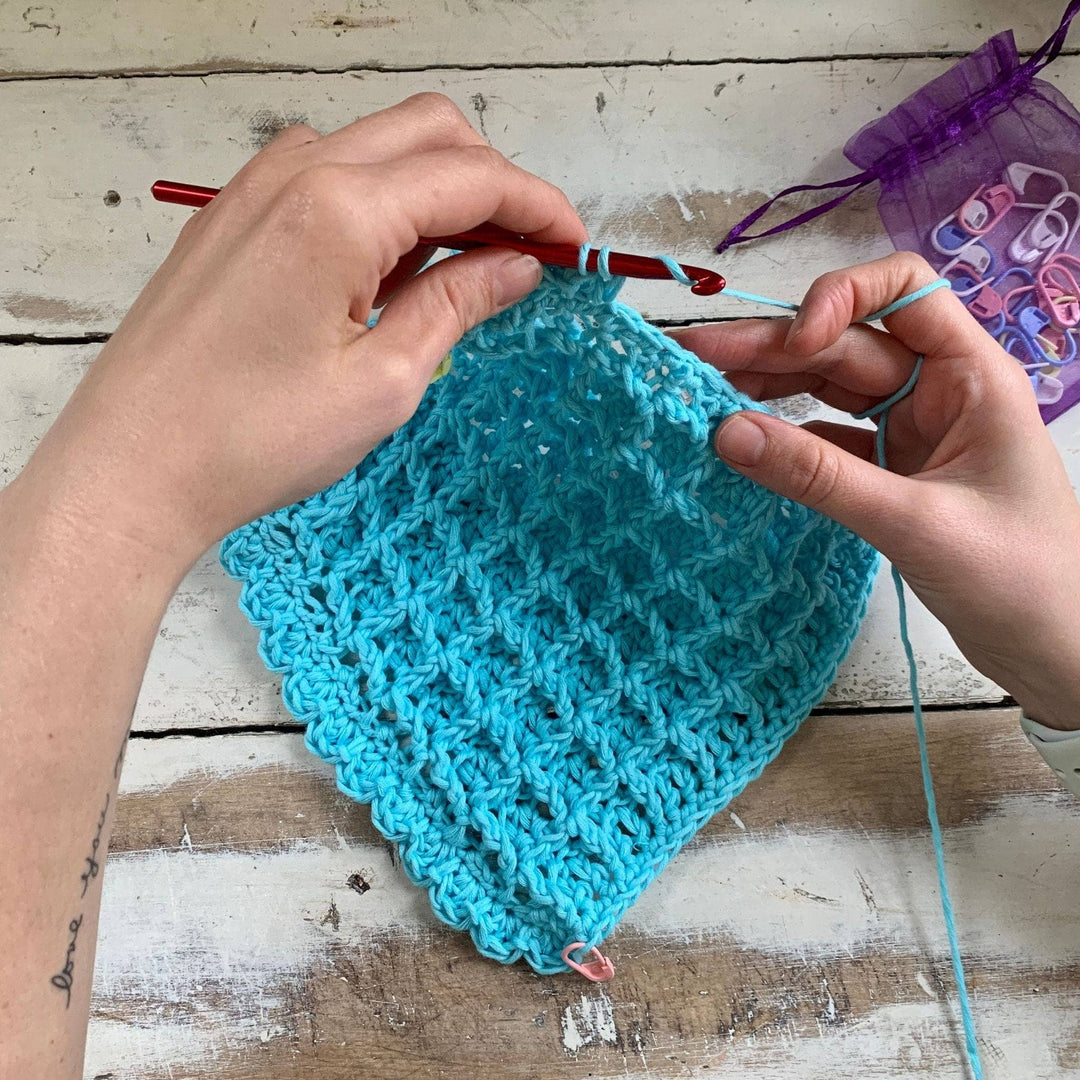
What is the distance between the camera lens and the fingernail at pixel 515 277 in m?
0.66

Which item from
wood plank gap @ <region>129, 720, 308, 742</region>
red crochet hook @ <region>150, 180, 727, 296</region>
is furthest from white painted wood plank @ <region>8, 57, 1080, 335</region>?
wood plank gap @ <region>129, 720, 308, 742</region>

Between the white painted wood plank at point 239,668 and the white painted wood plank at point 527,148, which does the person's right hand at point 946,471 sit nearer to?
the white painted wood plank at point 239,668

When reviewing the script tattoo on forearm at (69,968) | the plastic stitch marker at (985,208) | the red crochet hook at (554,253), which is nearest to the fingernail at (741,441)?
the red crochet hook at (554,253)

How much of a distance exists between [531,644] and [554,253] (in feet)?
1.17

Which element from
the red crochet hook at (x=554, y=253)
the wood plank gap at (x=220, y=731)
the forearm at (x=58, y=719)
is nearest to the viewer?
the forearm at (x=58, y=719)

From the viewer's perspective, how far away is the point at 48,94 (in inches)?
38.2

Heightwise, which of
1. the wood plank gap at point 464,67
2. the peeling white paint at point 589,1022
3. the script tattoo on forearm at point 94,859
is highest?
the wood plank gap at point 464,67

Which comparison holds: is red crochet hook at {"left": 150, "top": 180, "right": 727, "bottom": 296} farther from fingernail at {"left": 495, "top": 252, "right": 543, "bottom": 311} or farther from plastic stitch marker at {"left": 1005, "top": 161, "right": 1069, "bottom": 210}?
plastic stitch marker at {"left": 1005, "top": 161, "right": 1069, "bottom": 210}

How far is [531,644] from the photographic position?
842 millimetres

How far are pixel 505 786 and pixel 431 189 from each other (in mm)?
507

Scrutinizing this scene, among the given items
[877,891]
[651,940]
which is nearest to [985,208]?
[877,891]

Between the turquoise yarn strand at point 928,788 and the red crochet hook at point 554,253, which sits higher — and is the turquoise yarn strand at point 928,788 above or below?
below

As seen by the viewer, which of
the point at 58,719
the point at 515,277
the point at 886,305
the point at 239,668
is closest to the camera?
the point at 58,719

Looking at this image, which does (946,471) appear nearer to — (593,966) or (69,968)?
(593,966)
